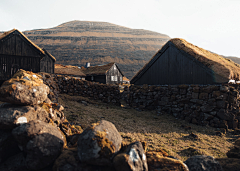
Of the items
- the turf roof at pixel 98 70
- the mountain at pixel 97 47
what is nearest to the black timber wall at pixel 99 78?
the turf roof at pixel 98 70

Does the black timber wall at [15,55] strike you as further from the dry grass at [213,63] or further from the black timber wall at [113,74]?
the black timber wall at [113,74]

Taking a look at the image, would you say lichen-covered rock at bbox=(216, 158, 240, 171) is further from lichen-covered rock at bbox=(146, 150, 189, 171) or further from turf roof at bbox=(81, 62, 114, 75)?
turf roof at bbox=(81, 62, 114, 75)

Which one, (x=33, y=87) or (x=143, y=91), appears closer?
(x=33, y=87)

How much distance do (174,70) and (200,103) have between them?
129 inches

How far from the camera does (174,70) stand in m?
12.1

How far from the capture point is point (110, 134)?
3418mm

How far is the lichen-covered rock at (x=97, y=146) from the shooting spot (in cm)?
302

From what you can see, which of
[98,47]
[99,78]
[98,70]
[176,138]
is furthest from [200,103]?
[98,47]

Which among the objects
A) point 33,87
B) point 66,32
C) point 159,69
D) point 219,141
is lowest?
point 219,141

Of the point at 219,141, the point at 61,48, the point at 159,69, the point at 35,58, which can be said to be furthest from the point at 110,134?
the point at 61,48

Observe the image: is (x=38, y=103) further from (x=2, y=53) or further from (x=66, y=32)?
(x=66, y=32)

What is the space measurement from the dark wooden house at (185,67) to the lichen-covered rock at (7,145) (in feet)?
34.9

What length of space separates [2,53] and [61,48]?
86.5 m

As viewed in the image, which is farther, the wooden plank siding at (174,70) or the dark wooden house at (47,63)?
the dark wooden house at (47,63)
